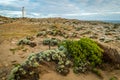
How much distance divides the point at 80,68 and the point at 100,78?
0.94 metres

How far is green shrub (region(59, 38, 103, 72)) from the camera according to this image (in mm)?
9909

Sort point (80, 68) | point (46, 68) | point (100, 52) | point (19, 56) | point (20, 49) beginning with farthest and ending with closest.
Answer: point (20, 49) → point (19, 56) → point (100, 52) → point (80, 68) → point (46, 68)

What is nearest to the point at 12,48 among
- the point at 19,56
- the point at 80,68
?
the point at 19,56

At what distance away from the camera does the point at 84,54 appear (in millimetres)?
10250

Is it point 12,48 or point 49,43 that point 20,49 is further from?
point 49,43

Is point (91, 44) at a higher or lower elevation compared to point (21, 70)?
higher

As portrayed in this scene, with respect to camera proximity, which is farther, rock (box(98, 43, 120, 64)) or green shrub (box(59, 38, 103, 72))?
rock (box(98, 43, 120, 64))

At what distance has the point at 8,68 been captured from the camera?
989 cm

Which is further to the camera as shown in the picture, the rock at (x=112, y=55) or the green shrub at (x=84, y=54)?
the rock at (x=112, y=55)

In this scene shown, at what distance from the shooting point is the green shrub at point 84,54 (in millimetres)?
9909

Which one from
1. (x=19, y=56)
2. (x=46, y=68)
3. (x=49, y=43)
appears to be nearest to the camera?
(x=46, y=68)

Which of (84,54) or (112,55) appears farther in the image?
(112,55)

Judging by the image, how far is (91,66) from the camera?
1004 centimetres

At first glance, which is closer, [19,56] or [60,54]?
[60,54]
